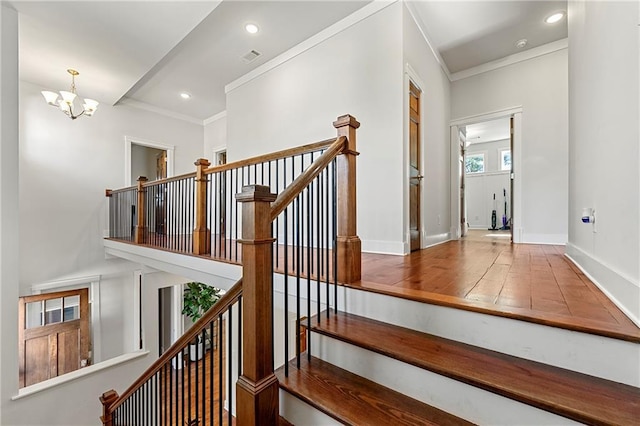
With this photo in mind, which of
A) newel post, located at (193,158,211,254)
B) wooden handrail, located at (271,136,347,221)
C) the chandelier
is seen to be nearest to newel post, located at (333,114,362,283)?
wooden handrail, located at (271,136,347,221)

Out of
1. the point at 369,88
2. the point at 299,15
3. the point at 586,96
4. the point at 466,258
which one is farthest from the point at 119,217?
the point at 586,96

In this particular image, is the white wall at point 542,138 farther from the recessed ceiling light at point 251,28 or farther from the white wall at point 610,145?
the recessed ceiling light at point 251,28

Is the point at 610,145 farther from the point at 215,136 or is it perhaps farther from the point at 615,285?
the point at 215,136

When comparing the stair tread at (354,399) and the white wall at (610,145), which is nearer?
the stair tread at (354,399)

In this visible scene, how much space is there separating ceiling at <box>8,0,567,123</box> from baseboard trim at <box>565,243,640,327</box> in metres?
2.99

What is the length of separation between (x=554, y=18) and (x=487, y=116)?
1345mm

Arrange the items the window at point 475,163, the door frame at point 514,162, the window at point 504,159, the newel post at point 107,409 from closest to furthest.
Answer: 1. the newel post at point 107,409
2. the door frame at point 514,162
3. the window at point 504,159
4. the window at point 475,163

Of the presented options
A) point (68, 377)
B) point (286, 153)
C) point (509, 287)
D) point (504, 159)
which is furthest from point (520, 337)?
point (504, 159)

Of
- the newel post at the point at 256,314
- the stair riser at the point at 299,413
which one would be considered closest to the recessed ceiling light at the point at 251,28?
the newel post at the point at 256,314

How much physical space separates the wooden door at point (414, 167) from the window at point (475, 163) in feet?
22.1

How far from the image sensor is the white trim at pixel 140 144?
5711mm

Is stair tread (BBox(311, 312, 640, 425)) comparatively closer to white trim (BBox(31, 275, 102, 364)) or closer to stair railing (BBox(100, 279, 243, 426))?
stair railing (BBox(100, 279, 243, 426))

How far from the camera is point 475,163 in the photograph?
9.17 metres

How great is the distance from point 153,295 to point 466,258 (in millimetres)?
5640
